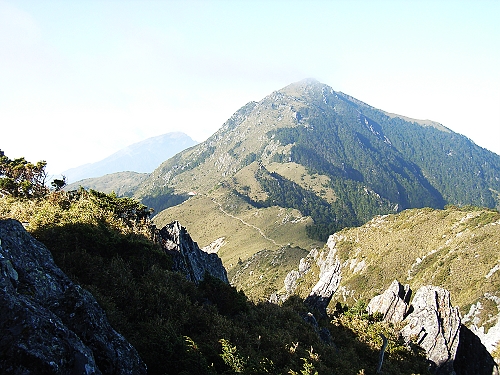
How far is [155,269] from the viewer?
21.5 meters

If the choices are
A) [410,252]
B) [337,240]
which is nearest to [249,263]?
[337,240]

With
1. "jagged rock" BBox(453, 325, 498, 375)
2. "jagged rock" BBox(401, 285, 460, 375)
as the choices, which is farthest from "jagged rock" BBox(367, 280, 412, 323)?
"jagged rock" BBox(453, 325, 498, 375)

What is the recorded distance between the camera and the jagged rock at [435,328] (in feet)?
94.9

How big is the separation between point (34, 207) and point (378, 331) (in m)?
30.0

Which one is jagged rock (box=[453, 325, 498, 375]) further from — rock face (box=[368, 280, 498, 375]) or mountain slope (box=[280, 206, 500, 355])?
mountain slope (box=[280, 206, 500, 355])

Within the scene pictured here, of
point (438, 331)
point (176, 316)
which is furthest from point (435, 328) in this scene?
point (176, 316)

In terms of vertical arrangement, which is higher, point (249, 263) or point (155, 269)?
point (155, 269)

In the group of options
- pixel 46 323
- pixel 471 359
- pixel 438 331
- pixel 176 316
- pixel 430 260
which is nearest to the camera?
pixel 46 323

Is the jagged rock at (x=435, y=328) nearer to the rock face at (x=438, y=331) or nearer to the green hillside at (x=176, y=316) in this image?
the rock face at (x=438, y=331)

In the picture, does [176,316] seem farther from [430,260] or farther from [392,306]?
[430,260]

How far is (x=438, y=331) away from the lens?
100 feet

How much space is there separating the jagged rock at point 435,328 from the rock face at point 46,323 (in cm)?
2820

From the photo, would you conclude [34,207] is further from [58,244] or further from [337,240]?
[337,240]

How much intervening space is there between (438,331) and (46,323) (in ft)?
110
